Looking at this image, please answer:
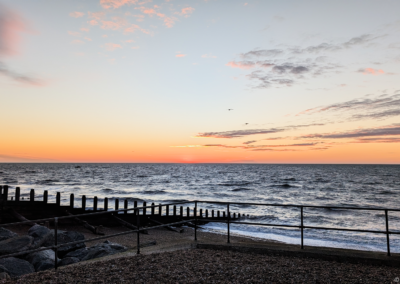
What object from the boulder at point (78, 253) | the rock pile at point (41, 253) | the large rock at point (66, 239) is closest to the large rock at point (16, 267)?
the rock pile at point (41, 253)

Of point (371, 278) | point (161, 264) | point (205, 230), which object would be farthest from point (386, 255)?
point (205, 230)

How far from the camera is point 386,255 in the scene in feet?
23.7

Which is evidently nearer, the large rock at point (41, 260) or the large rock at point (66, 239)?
the large rock at point (41, 260)

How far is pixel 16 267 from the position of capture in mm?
7570

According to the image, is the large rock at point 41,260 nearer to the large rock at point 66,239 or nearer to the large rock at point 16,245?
the large rock at point 16,245

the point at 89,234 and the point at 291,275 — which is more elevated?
the point at 291,275

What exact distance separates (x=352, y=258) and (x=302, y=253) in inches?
42.1

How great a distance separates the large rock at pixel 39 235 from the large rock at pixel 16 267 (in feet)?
4.56

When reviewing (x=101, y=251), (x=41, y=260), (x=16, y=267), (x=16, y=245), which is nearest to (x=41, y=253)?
(x=41, y=260)

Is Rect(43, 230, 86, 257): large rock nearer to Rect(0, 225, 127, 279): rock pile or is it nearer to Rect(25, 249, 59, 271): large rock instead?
Rect(0, 225, 127, 279): rock pile

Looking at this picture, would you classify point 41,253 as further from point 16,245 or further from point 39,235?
point 39,235

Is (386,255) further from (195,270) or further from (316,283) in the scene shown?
(195,270)

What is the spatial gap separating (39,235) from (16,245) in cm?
143

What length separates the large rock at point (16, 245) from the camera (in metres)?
8.72
